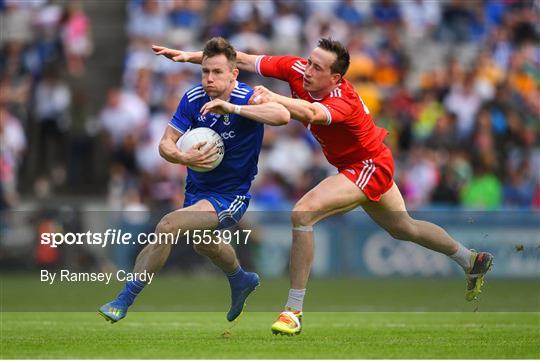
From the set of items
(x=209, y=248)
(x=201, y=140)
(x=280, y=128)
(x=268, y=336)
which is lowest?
(x=268, y=336)

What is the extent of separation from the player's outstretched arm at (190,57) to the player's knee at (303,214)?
1.65 m

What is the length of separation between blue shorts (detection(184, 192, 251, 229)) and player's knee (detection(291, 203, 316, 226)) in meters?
0.64

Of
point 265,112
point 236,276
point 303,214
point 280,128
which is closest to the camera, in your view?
point 265,112

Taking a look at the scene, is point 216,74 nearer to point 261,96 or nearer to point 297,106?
point 261,96

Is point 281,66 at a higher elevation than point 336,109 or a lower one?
higher

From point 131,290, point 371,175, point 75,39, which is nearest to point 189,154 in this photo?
point 131,290

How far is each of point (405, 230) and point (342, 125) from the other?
53.3 inches

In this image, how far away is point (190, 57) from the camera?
11.5 m

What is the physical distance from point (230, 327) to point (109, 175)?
→ 1112 centimetres

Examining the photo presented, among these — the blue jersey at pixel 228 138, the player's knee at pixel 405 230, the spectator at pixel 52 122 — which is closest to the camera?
the blue jersey at pixel 228 138

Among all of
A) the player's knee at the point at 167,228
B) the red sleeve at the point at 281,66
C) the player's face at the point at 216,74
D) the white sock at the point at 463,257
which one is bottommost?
the player's knee at the point at 167,228

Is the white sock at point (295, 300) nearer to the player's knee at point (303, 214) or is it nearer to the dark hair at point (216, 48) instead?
the player's knee at point (303, 214)

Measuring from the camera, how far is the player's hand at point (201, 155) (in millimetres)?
10539
